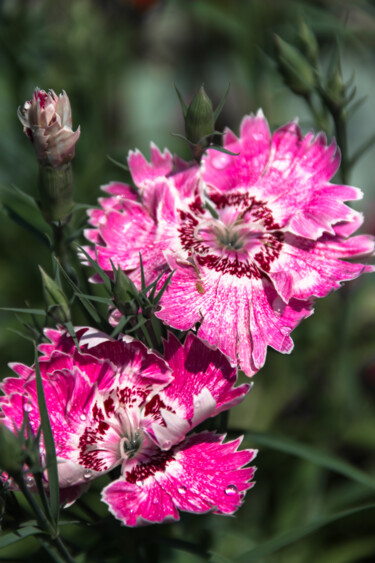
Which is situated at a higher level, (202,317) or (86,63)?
(202,317)

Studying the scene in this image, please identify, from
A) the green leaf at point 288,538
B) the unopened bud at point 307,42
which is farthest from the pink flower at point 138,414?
the unopened bud at point 307,42

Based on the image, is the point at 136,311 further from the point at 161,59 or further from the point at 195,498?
the point at 161,59

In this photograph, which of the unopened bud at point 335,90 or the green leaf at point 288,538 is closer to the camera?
the green leaf at point 288,538

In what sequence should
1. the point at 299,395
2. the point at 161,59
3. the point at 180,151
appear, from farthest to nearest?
the point at 161,59
the point at 180,151
the point at 299,395

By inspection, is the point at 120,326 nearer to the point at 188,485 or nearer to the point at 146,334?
the point at 146,334

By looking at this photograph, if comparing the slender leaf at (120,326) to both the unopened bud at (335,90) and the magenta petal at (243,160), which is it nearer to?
the magenta petal at (243,160)

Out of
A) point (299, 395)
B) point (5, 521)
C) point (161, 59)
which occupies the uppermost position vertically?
point (5, 521)

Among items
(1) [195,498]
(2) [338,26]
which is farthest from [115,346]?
(2) [338,26]
